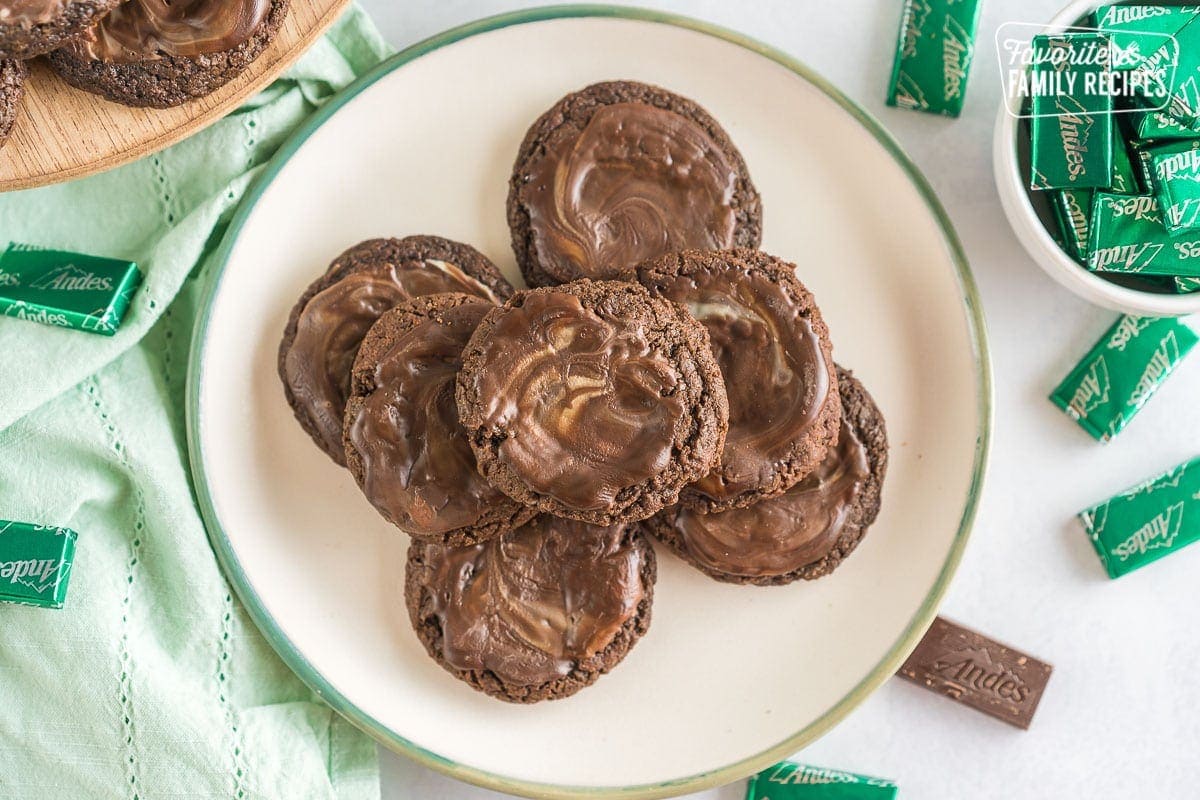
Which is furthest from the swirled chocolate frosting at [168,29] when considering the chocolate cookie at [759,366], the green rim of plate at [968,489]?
the chocolate cookie at [759,366]

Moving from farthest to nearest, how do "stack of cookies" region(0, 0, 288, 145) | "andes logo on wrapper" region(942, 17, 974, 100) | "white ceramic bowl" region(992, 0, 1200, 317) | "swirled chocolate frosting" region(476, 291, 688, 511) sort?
"andes logo on wrapper" region(942, 17, 974, 100) → "white ceramic bowl" region(992, 0, 1200, 317) → "stack of cookies" region(0, 0, 288, 145) → "swirled chocolate frosting" region(476, 291, 688, 511)

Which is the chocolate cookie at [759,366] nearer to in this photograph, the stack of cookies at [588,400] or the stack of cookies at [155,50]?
the stack of cookies at [588,400]

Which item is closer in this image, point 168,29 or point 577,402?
point 577,402

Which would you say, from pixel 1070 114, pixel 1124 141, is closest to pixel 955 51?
pixel 1070 114

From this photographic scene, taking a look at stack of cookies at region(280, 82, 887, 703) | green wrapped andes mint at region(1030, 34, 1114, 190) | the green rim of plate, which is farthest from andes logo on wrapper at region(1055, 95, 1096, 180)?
stack of cookies at region(280, 82, 887, 703)

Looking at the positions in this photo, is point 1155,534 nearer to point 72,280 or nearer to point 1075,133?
point 1075,133

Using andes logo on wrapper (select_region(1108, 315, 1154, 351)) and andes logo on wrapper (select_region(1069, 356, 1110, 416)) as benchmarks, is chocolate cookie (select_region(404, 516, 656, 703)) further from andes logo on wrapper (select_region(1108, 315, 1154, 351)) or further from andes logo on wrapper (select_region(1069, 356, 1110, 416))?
andes logo on wrapper (select_region(1108, 315, 1154, 351))

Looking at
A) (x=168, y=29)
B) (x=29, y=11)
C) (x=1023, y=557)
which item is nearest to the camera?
(x=29, y=11)
